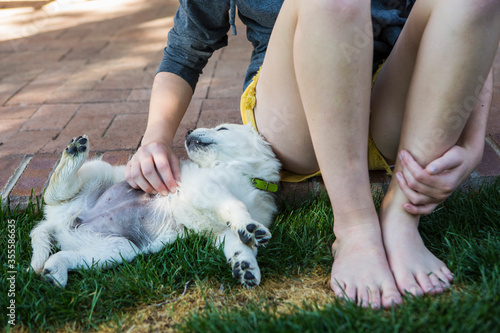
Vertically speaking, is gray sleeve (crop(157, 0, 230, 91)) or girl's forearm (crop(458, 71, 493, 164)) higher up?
gray sleeve (crop(157, 0, 230, 91))

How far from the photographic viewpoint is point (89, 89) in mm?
3135

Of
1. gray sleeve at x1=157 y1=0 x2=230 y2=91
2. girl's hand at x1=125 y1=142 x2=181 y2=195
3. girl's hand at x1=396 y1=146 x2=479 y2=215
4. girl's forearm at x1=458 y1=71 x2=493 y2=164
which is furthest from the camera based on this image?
gray sleeve at x1=157 y1=0 x2=230 y2=91

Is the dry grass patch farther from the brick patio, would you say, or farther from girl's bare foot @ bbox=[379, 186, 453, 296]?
the brick patio

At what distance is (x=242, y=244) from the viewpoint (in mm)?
1530

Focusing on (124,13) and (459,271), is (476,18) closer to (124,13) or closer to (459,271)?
(459,271)

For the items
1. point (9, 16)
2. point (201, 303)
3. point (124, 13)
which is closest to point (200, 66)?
point (201, 303)

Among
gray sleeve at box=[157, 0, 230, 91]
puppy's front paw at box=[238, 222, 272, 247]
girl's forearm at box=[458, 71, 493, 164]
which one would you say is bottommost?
puppy's front paw at box=[238, 222, 272, 247]

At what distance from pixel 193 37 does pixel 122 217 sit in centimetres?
80

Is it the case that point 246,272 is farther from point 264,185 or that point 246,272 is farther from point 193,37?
point 193,37

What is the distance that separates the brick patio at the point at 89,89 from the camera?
7.28ft

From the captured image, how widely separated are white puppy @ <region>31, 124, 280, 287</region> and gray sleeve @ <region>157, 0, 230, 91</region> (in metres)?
0.31

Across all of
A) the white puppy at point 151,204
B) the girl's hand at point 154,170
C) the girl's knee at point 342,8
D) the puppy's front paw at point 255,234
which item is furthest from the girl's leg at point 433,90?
the girl's hand at point 154,170

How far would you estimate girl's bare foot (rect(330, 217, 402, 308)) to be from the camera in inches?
51.3

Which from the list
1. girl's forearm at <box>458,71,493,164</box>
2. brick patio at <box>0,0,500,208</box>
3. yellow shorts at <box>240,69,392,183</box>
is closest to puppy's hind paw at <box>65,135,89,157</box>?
brick patio at <box>0,0,500,208</box>
